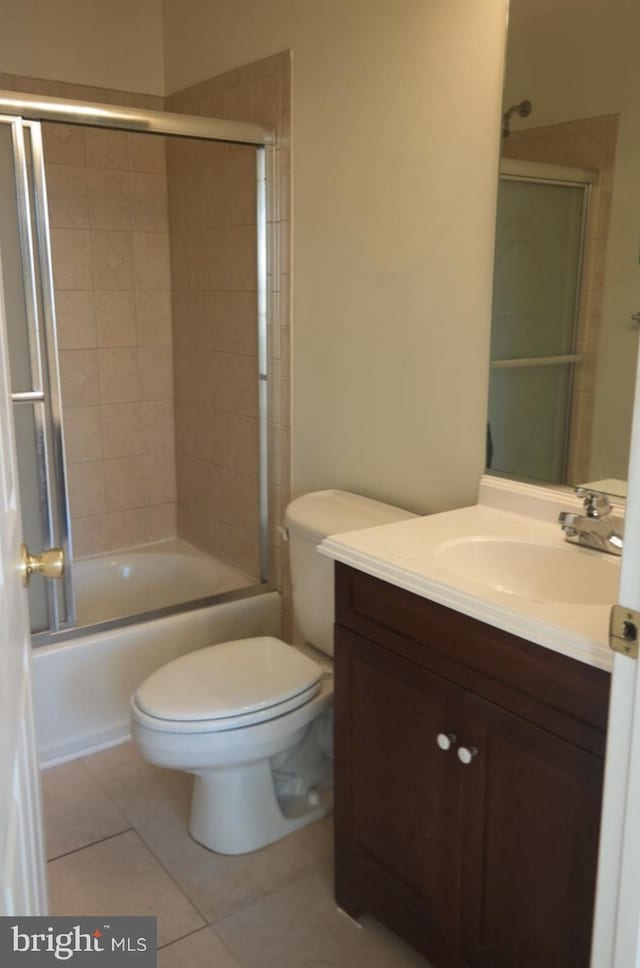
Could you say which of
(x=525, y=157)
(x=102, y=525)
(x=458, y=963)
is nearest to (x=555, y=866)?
(x=458, y=963)

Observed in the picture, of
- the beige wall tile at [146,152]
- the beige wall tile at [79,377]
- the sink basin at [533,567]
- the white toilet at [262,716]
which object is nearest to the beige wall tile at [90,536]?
the beige wall tile at [79,377]

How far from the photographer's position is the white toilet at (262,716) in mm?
1925

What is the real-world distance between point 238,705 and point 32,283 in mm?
1232

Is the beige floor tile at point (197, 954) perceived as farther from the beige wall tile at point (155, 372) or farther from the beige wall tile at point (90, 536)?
the beige wall tile at point (155, 372)

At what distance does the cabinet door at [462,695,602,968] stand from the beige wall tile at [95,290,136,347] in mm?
2230

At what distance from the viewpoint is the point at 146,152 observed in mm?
3160

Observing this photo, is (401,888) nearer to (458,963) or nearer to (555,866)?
(458,963)

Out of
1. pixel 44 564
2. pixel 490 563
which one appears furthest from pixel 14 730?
pixel 490 563

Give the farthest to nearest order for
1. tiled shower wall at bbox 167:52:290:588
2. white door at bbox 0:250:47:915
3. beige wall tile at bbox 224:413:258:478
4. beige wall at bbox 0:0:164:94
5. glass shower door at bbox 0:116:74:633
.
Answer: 1. beige wall tile at bbox 224:413:258:478
2. beige wall at bbox 0:0:164:94
3. tiled shower wall at bbox 167:52:290:588
4. glass shower door at bbox 0:116:74:633
5. white door at bbox 0:250:47:915

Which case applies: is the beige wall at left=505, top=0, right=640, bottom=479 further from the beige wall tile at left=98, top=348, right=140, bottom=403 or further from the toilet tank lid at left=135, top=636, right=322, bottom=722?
the beige wall tile at left=98, top=348, right=140, bottom=403

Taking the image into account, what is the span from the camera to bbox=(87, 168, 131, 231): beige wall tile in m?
3.08

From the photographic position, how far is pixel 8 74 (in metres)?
2.79

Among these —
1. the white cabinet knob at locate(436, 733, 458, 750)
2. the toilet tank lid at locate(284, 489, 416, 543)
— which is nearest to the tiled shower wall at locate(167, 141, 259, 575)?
the toilet tank lid at locate(284, 489, 416, 543)

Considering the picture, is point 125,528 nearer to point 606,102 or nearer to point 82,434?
point 82,434
